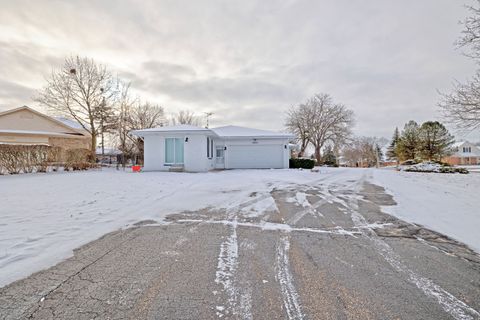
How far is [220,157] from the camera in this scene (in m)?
18.7

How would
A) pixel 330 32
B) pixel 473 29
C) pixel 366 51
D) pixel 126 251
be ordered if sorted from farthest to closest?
pixel 366 51, pixel 330 32, pixel 473 29, pixel 126 251

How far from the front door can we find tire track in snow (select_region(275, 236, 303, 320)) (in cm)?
1554

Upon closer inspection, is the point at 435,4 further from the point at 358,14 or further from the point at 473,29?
the point at 358,14

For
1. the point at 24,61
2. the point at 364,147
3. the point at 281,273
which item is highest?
the point at 24,61

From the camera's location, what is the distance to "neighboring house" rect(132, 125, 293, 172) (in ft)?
46.9

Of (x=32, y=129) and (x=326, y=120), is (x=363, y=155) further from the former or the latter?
(x=32, y=129)

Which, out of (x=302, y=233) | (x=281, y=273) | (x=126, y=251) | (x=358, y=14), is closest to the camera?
(x=281, y=273)

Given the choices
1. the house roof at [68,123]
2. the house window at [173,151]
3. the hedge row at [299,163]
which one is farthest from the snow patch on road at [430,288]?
the house roof at [68,123]

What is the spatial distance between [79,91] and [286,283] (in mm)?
24817

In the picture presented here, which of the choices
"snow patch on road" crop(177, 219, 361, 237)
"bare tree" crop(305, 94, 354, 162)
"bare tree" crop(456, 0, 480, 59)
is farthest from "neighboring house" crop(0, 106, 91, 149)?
"bare tree" crop(305, 94, 354, 162)

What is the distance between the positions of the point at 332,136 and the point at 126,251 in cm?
3090

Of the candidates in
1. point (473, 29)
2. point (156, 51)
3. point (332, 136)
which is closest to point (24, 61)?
point (156, 51)

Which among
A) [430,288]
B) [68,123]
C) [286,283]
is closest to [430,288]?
[430,288]

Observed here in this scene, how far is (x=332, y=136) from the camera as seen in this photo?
29844 mm
